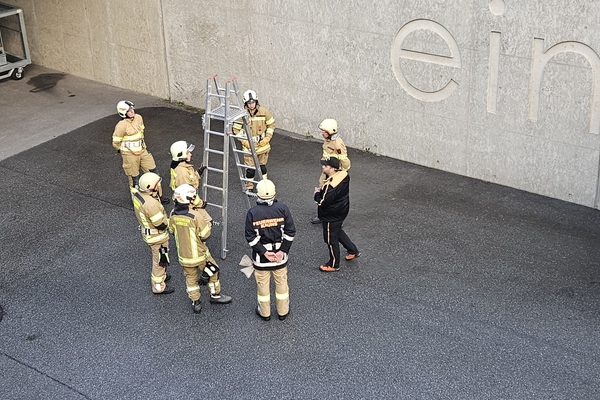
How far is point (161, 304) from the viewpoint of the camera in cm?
952

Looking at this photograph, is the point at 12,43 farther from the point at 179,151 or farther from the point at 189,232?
the point at 189,232

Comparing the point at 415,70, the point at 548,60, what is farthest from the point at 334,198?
the point at 548,60

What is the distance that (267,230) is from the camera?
338 inches

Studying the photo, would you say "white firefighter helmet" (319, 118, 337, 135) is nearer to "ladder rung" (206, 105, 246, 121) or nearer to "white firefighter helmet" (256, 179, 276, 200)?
"ladder rung" (206, 105, 246, 121)

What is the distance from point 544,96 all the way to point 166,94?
7.64 meters

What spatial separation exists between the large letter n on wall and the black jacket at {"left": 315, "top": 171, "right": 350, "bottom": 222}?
3359 millimetres

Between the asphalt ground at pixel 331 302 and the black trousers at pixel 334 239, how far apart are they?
22 centimetres

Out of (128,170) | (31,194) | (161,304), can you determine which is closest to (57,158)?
(31,194)

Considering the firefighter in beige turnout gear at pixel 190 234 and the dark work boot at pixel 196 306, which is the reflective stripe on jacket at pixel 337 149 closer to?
the firefighter in beige turnout gear at pixel 190 234

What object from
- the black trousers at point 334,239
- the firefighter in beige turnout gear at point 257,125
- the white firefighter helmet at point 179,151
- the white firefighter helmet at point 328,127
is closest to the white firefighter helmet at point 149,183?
the white firefighter helmet at point 179,151

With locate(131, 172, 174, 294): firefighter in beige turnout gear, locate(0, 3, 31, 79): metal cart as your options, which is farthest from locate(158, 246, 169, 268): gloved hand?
locate(0, 3, 31, 79): metal cart

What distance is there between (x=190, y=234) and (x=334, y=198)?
1.80 m

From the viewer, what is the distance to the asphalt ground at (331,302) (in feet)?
26.9

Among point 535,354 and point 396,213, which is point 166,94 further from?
point 535,354
